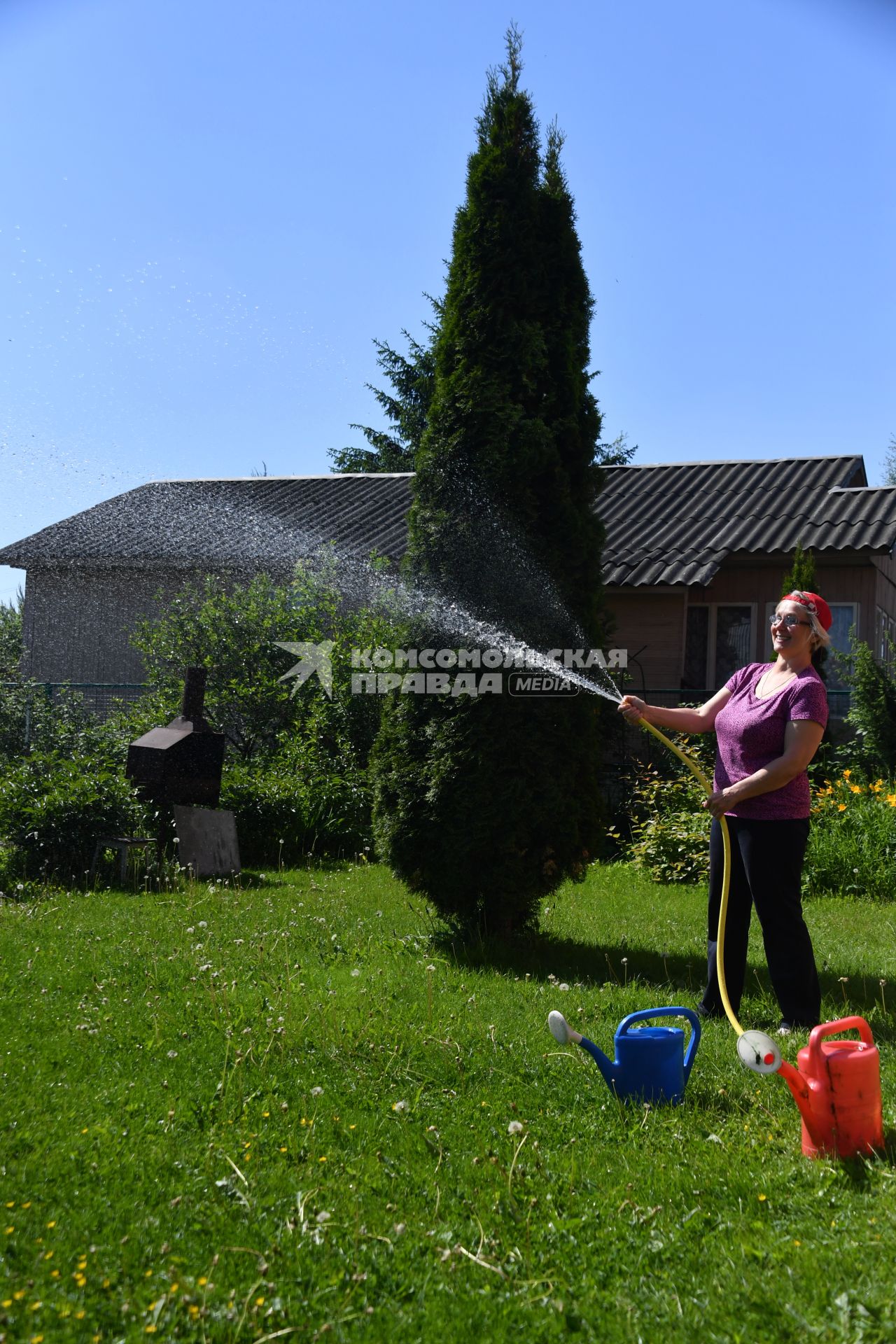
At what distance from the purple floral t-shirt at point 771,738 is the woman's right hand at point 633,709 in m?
0.44

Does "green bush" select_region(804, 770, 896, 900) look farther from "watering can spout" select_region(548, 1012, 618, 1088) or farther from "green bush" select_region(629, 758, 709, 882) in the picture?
"watering can spout" select_region(548, 1012, 618, 1088)

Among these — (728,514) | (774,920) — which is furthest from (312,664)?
(774,920)

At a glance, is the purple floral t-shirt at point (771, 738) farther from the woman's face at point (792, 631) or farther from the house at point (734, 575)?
the house at point (734, 575)

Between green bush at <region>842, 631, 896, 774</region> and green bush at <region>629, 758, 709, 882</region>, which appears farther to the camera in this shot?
green bush at <region>842, 631, 896, 774</region>

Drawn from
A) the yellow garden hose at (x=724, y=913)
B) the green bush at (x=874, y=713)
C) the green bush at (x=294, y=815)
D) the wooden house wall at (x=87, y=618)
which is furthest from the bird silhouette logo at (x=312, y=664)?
the yellow garden hose at (x=724, y=913)

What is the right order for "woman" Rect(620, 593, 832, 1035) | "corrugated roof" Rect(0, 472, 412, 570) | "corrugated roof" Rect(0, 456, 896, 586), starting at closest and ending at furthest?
"woman" Rect(620, 593, 832, 1035)
"corrugated roof" Rect(0, 456, 896, 586)
"corrugated roof" Rect(0, 472, 412, 570)

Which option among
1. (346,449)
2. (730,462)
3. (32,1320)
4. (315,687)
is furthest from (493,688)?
(346,449)

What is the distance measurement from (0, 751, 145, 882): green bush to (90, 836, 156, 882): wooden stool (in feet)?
0.30

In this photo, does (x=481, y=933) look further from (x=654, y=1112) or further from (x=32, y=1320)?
(x=32, y=1320)

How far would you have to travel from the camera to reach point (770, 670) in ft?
15.2

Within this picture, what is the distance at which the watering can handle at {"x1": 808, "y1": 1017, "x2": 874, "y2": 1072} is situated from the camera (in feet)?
10.0

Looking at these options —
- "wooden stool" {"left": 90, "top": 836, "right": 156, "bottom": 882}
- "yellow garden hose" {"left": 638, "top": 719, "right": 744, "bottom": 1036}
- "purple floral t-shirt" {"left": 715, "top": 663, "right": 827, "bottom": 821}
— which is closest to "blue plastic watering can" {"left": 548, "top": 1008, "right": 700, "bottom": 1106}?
"yellow garden hose" {"left": 638, "top": 719, "right": 744, "bottom": 1036}

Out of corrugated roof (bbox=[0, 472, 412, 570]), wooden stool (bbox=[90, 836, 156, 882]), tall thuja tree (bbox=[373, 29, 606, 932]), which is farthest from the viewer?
corrugated roof (bbox=[0, 472, 412, 570])

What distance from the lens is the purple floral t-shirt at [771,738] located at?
427 centimetres
